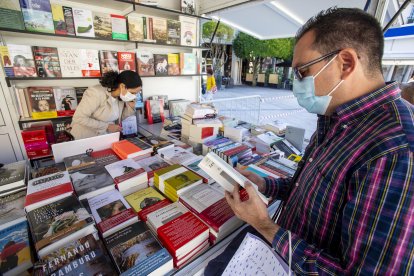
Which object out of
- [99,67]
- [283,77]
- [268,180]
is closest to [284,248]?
[268,180]

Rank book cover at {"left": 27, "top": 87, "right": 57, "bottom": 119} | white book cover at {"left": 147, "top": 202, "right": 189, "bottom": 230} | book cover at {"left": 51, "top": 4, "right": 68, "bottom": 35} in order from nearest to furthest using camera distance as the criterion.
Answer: white book cover at {"left": 147, "top": 202, "right": 189, "bottom": 230} → book cover at {"left": 51, "top": 4, "right": 68, "bottom": 35} → book cover at {"left": 27, "top": 87, "right": 57, "bottom": 119}

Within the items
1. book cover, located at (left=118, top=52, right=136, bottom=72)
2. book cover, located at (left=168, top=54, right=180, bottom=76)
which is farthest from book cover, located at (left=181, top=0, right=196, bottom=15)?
book cover, located at (left=118, top=52, right=136, bottom=72)

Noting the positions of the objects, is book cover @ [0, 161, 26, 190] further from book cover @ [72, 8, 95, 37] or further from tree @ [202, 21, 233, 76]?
tree @ [202, 21, 233, 76]

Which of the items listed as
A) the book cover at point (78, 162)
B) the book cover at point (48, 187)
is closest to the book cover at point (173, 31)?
the book cover at point (78, 162)

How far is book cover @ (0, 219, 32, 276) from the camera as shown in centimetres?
71

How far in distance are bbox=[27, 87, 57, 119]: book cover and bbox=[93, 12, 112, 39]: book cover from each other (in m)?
0.85

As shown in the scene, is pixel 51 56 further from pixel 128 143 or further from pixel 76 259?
→ pixel 76 259

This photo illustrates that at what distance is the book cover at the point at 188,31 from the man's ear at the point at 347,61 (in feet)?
8.97

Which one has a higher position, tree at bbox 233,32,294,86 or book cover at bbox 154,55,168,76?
tree at bbox 233,32,294,86

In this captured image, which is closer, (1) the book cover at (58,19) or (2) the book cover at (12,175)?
(2) the book cover at (12,175)

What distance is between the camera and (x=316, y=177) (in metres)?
0.76

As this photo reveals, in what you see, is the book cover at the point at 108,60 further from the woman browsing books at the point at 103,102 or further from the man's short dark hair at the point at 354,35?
the man's short dark hair at the point at 354,35

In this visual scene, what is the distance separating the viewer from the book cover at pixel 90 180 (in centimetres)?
110

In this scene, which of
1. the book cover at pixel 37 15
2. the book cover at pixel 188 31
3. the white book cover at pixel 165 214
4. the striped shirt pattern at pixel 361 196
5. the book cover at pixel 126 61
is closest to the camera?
the striped shirt pattern at pixel 361 196
